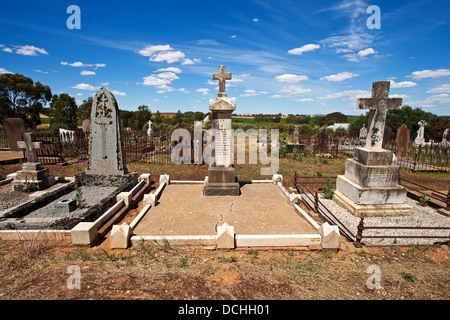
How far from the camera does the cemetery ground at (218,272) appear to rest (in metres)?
3.44

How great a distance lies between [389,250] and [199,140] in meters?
11.4

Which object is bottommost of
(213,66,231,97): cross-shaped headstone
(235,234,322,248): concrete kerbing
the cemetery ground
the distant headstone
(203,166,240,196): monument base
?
the cemetery ground

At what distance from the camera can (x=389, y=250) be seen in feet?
15.7

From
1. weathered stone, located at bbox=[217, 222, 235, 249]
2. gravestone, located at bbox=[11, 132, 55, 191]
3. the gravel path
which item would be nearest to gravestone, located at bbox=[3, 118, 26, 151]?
gravestone, located at bbox=[11, 132, 55, 191]

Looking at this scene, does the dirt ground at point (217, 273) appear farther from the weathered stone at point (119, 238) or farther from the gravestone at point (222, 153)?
the gravestone at point (222, 153)

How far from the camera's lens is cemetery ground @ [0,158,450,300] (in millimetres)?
3443

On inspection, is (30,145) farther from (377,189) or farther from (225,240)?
(377,189)

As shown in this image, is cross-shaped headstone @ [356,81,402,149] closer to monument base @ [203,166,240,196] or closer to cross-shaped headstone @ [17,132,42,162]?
monument base @ [203,166,240,196]

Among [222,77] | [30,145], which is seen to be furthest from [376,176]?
[30,145]

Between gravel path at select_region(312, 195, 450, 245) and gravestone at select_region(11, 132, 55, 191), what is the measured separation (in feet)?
35.0

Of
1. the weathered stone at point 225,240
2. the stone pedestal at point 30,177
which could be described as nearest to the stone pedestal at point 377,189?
the weathered stone at point 225,240

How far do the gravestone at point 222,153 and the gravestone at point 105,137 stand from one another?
3537 mm

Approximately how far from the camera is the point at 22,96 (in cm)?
3672
